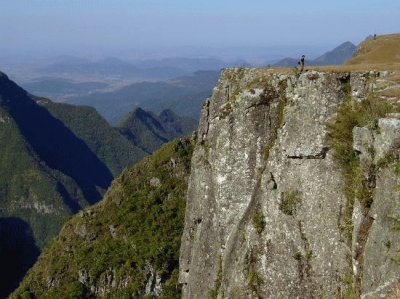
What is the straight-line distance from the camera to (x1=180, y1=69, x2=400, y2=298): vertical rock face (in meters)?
13.8

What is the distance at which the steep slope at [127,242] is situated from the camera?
3578cm

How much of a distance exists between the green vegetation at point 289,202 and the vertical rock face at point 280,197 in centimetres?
3

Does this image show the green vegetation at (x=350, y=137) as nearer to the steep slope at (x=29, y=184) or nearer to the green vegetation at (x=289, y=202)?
the green vegetation at (x=289, y=202)

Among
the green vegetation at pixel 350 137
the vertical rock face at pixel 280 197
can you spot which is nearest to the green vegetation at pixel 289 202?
the vertical rock face at pixel 280 197

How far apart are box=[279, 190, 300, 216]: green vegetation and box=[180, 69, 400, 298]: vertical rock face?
0.08 ft

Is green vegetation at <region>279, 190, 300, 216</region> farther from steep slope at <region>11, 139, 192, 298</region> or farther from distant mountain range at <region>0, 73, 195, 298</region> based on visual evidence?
distant mountain range at <region>0, 73, 195, 298</region>

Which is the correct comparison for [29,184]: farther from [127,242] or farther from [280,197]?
[280,197]

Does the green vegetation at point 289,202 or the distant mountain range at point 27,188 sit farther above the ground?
the green vegetation at point 289,202

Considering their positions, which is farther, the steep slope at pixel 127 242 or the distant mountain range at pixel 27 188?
the distant mountain range at pixel 27 188

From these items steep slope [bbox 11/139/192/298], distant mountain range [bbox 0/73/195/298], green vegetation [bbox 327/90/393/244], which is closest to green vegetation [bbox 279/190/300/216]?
green vegetation [bbox 327/90/393/244]

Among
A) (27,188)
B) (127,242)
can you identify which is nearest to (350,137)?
(127,242)

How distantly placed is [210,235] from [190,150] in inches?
1003

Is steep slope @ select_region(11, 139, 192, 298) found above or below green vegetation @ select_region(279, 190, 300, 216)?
below

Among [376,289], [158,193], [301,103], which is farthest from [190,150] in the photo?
[376,289]
